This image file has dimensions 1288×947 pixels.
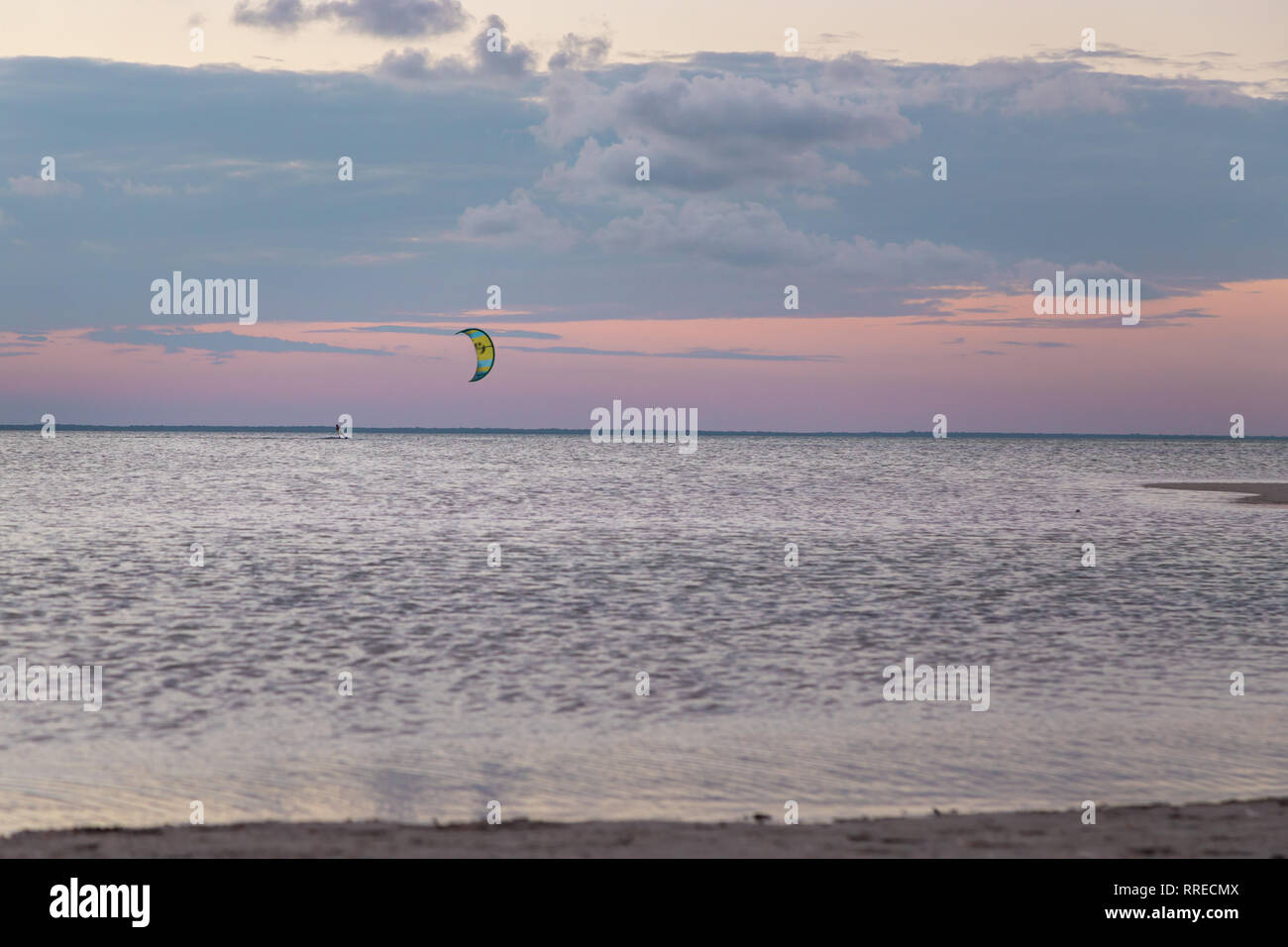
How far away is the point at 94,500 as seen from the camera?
214 ft

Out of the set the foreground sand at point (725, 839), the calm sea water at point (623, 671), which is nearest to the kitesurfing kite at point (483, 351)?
the calm sea water at point (623, 671)

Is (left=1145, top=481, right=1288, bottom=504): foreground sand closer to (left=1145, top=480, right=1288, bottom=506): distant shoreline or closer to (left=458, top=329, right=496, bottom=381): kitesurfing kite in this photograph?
(left=1145, top=480, right=1288, bottom=506): distant shoreline

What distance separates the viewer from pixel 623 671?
62.0 feet

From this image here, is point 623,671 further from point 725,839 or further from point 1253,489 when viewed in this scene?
point 1253,489

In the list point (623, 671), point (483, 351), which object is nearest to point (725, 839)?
point (623, 671)

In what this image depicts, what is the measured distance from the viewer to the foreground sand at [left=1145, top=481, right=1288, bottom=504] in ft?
239

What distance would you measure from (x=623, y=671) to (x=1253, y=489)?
82133 mm

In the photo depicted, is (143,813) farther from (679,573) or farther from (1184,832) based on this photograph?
(679,573)

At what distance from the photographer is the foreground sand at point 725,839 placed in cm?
932

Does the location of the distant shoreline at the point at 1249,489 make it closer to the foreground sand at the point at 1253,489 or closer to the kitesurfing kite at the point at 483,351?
the foreground sand at the point at 1253,489

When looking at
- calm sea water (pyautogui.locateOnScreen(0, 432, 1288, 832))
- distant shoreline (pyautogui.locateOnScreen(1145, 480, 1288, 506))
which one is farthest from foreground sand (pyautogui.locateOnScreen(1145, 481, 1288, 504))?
calm sea water (pyautogui.locateOnScreen(0, 432, 1288, 832))
